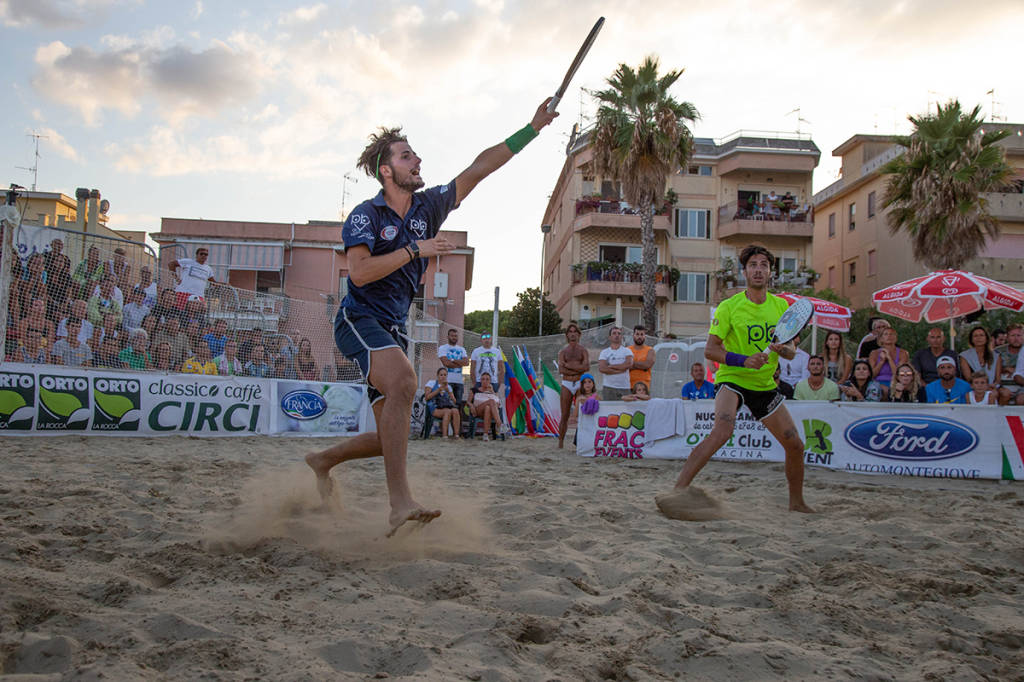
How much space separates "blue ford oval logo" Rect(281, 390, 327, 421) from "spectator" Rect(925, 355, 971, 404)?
826cm

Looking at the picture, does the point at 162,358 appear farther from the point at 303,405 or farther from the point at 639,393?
the point at 639,393

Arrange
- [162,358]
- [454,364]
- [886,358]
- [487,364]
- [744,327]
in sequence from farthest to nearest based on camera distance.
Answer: [487,364] → [454,364] → [162,358] → [886,358] → [744,327]

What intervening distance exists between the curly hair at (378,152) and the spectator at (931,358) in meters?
7.83

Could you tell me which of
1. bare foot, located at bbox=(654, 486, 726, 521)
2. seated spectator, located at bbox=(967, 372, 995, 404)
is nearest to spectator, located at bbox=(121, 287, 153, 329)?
bare foot, located at bbox=(654, 486, 726, 521)

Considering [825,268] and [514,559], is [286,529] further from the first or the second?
[825,268]

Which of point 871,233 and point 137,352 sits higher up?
point 871,233

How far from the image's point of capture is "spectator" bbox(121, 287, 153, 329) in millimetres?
9562

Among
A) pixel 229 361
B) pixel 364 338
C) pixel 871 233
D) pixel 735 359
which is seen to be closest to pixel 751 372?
pixel 735 359

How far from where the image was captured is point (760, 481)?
6.77 m

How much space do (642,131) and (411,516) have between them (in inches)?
930

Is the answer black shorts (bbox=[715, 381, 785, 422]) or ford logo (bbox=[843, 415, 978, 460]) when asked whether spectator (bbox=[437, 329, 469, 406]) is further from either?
black shorts (bbox=[715, 381, 785, 422])

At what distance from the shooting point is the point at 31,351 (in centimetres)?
865

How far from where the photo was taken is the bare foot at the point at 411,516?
330cm

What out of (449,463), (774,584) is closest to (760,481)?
(449,463)
